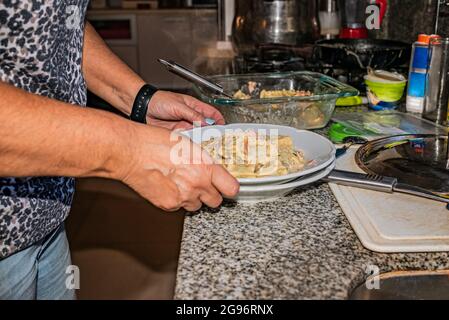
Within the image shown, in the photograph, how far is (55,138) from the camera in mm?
538

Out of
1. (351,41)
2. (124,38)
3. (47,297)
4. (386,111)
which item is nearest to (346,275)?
(47,297)

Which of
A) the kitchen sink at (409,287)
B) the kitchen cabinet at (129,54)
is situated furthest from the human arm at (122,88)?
the kitchen cabinet at (129,54)

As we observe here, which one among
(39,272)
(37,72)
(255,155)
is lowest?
(39,272)

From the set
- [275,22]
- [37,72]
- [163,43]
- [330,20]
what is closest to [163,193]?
[37,72]

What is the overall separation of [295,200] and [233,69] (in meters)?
0.98

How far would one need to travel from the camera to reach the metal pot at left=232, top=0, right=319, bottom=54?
1.66 meters

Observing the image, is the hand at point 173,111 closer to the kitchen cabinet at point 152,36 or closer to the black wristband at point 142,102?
the black wristband at point 142,102

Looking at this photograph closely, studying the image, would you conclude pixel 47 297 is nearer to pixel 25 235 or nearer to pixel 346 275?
pixel 25 235

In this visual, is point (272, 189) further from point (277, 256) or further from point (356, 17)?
point (356, 17)

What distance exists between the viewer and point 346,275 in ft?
1.78

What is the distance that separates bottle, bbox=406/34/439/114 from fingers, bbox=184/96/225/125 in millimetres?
505

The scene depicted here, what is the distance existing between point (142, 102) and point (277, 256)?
468mm

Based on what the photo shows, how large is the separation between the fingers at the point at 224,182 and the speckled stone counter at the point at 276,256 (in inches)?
2.2

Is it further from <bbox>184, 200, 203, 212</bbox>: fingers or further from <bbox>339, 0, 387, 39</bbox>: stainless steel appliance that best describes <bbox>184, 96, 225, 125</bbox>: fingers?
<bbox>339, 0, 387, 39</bbox>: stainless steel appliance
